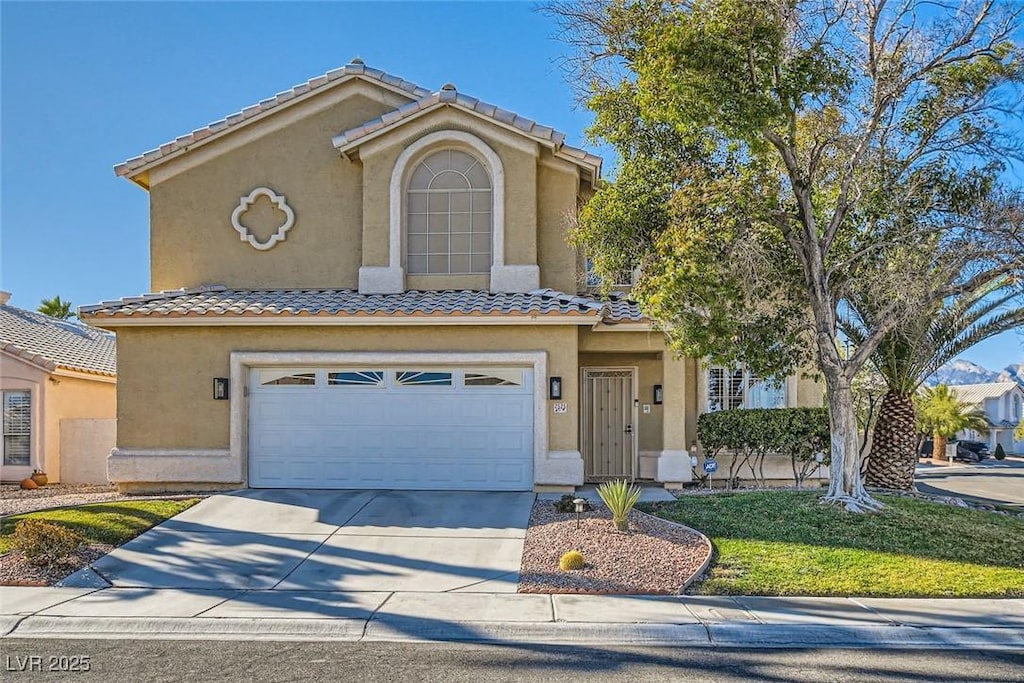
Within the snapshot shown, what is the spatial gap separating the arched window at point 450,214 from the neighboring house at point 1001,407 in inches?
1750

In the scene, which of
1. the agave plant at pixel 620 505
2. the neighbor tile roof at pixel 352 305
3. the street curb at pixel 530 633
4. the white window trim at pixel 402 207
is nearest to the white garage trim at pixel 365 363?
the neighbor tile roof at pixel 352 305

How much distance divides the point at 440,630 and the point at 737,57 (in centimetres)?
782

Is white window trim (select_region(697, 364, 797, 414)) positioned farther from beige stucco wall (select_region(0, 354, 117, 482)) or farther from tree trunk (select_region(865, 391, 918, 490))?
beige stucco wall (select_region(0, 354, 117, 482))

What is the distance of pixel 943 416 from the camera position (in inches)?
1431

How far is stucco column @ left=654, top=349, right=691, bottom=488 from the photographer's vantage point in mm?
13688

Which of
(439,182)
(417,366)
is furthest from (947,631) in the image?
(439,182)

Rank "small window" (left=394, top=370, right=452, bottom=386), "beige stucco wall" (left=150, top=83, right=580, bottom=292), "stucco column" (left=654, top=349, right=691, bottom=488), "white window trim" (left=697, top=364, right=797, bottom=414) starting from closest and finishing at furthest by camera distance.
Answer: "small window" (left=394, top=370, right=452, bottom=386), "stucco column" (left=654, top=349, right=691, bottom=488), "beige stucco wall" (left=150, top=83, right=580, bottom=292), "white window trim" (left=697, top=364, right=797, bottom=414)

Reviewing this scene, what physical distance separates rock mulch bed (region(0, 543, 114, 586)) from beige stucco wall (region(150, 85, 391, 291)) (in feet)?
22.8

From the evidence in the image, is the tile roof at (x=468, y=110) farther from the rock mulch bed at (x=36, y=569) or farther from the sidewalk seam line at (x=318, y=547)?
the rock mulch bed at (x=36, y=569)

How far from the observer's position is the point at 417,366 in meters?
13.2

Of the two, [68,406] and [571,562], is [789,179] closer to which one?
[571,562]

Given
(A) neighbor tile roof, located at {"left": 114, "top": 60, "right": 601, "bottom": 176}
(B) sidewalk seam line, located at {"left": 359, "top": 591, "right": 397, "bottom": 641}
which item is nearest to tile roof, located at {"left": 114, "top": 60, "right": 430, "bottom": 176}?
(A) neighbor tile roof, located at {"left": 114, "top": 60, "right": 601, "bottom": 176}

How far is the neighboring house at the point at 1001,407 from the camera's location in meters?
47.4

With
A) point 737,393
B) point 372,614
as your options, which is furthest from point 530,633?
point 737,393
